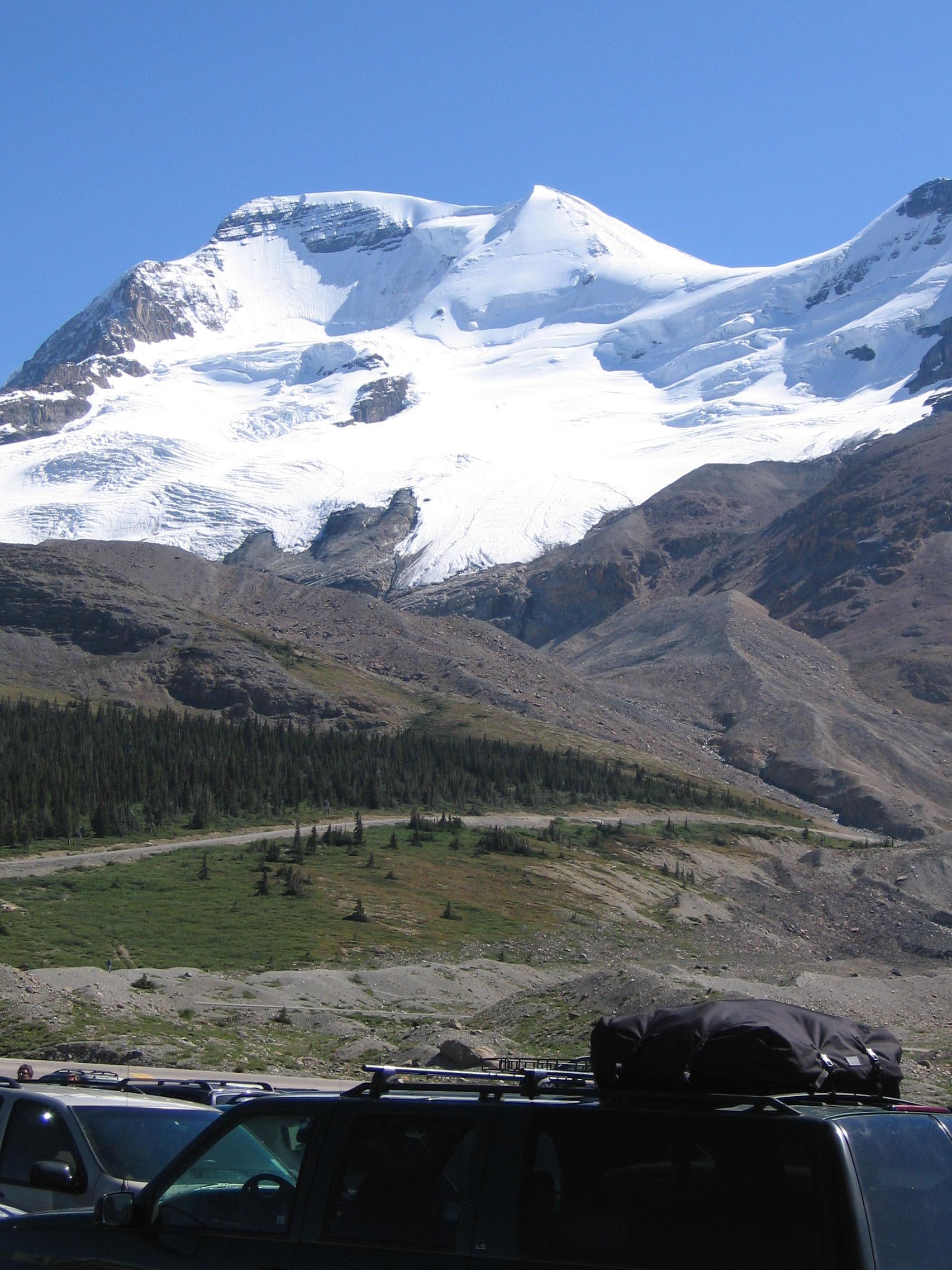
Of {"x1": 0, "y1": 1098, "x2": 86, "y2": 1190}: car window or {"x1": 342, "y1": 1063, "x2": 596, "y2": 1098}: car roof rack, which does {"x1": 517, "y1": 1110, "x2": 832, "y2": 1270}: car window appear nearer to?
{"x1": 342, "y1": 1063, "x2": 596, "y2": 1098}: car roof rack

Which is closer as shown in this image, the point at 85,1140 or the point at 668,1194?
the point at 668,1194

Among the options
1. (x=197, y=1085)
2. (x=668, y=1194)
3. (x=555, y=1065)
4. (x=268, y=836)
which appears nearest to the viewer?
(x=668, y=1194)

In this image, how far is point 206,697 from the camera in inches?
5930

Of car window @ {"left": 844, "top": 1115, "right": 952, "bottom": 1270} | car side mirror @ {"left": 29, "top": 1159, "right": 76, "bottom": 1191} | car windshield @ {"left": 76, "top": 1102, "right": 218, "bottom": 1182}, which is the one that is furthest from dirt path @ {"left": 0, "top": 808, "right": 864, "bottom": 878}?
car window @ {"left": 844, "top": 1115, "right": 952, "bottom": 1270}

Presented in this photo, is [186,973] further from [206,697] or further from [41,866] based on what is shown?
[206,697]

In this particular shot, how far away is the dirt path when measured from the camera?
75.8m

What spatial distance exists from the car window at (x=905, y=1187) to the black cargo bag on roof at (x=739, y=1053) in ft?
1.71

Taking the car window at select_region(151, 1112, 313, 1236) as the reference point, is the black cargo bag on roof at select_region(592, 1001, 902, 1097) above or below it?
above

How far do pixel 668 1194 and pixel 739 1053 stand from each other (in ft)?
2.77

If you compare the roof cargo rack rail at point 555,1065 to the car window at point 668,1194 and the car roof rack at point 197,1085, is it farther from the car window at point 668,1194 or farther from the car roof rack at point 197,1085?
the car roof rack at point 197,1085

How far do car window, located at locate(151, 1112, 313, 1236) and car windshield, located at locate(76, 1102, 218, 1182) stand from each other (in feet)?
8.62

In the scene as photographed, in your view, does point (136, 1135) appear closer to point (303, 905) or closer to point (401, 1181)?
point (401, 1181)

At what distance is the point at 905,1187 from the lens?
677 cm

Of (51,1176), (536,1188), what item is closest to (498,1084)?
(536,1188)
